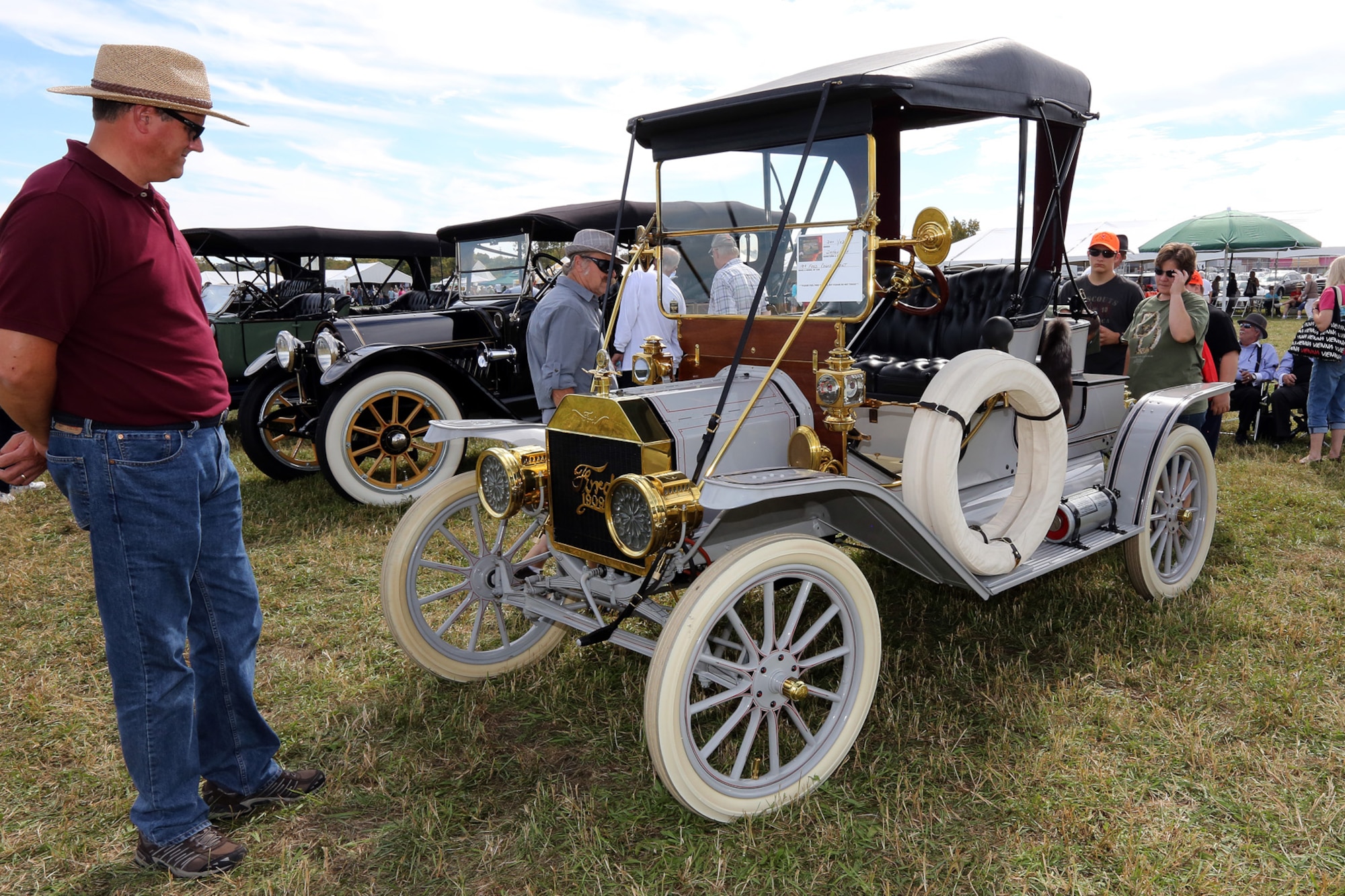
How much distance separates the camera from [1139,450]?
398 centimetres

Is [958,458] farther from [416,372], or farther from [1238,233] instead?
[1238,233]

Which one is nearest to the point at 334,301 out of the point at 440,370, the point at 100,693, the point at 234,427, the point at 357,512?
the point at 234,427

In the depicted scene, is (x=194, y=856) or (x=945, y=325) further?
(x=945, y=325)

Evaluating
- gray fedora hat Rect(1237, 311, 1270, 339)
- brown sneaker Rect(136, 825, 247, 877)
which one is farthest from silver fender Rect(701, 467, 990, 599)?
gray fedora hat Rect(1237, 311, 1270, 339)

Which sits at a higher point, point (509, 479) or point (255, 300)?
point (255, 300)

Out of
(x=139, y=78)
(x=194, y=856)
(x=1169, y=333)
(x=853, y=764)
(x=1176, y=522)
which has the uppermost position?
(x=139, y=78)

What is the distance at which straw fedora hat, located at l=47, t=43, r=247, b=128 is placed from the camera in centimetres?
213

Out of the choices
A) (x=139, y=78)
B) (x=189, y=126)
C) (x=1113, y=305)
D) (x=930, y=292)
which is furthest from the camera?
(x=1113, y=305)

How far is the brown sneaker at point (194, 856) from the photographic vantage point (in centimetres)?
237

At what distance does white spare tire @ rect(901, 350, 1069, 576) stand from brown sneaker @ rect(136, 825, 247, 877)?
2336 mm

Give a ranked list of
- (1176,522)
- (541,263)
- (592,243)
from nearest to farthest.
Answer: (592,243)
(1176,522)
(541,263)

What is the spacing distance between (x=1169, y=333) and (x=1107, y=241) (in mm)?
701

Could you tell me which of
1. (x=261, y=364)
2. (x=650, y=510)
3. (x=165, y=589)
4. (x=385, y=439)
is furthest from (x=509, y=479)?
(x=261, y=364)

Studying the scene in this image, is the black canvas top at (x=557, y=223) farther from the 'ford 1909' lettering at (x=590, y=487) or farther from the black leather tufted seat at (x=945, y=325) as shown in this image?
the 'ford 1909' lettering at (x=590, y=487)
